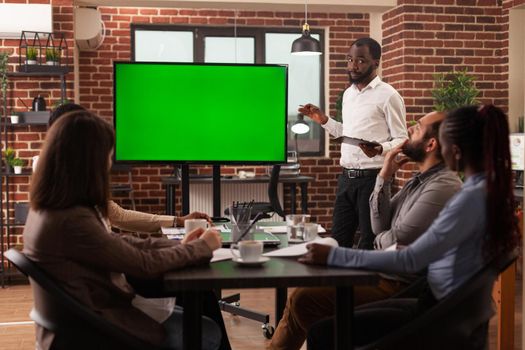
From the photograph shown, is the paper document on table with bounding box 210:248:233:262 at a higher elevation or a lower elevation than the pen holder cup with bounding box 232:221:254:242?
lower

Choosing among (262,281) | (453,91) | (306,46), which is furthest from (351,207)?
(306,46)

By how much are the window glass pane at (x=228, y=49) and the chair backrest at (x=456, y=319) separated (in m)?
5.96

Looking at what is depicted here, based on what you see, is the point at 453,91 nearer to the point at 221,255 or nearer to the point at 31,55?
the point at 31,55

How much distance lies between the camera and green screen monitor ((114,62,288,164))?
3.40 m

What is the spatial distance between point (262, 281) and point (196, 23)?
598 cm

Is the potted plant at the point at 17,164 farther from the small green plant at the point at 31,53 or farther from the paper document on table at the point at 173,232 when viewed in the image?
the paper document on table at the point at 173,232

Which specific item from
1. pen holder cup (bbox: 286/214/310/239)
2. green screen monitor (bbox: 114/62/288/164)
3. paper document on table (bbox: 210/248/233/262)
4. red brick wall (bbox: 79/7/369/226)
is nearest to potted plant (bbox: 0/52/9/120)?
red brick wall (bbox: 79/7/369/226)

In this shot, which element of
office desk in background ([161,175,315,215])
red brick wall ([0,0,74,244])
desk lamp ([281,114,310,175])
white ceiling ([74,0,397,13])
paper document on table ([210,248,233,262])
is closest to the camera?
paper document on table ([210,248,233,262])

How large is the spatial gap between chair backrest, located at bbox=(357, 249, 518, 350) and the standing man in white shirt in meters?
1.95

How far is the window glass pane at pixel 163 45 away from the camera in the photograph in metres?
7.64

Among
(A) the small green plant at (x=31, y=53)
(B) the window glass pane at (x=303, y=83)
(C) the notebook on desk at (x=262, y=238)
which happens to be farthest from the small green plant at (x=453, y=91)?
(C) the notebook on desk at (x=262, y=238)

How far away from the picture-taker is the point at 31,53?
5629 mm

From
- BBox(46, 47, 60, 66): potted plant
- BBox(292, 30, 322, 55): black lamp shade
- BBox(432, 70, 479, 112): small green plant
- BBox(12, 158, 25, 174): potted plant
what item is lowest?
BBox(12, 158, 25, 174): potted plant

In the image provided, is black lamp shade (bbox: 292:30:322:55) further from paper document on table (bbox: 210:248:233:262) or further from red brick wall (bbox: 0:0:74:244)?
paper document on table (bbox: 210:248:233:262)
